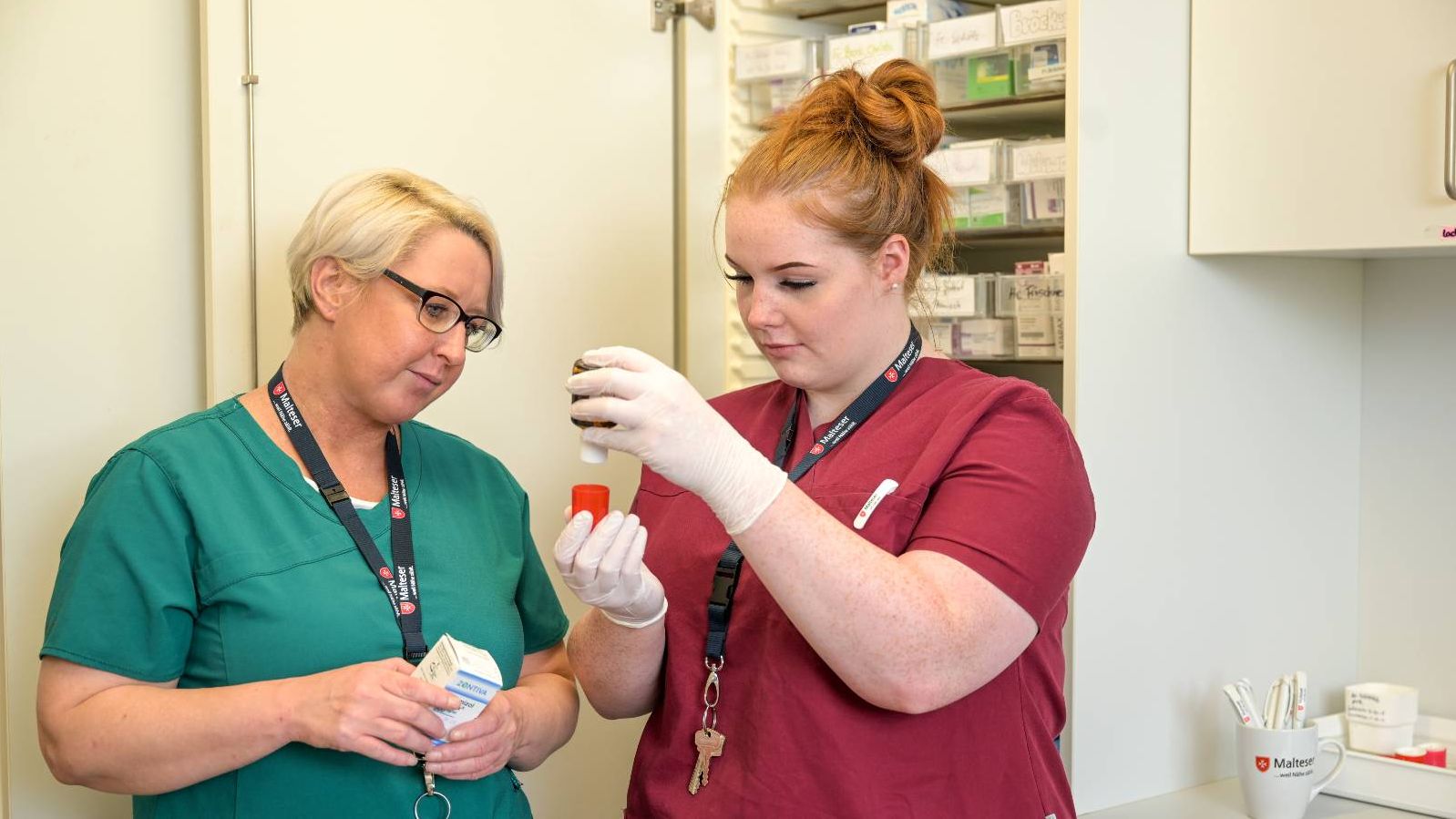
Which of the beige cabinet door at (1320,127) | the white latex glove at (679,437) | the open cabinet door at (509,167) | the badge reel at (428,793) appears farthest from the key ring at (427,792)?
the beige cabinet door at (1320,127)

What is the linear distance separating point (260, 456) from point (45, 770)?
65 cm

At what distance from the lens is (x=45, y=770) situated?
6.09ft

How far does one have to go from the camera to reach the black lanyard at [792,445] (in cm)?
156

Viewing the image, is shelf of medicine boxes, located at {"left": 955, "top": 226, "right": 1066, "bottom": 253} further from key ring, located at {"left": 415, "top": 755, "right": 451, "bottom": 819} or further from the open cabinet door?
key ring, located at {"left": 415, "top": 755, "right": 451, "bottom": 819}

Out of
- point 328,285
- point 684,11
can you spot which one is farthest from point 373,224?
point 684,11

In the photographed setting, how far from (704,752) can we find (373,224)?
2.42ft

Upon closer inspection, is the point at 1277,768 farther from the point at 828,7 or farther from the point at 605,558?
the point at 828,7

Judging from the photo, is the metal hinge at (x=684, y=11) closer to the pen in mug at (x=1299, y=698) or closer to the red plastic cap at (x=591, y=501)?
the red plastic cap at (x=591, y=501)

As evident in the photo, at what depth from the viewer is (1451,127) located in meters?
1.82

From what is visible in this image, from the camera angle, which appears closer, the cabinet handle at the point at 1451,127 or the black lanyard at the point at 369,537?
the black lanyard at the point at 369,537

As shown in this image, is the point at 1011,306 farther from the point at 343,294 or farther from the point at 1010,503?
the point at 343,294

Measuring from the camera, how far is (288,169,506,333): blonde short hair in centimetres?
160

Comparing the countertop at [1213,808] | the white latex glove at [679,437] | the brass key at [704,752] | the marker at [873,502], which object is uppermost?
the white latex glove at [679,437]

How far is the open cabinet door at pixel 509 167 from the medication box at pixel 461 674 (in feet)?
2.26
